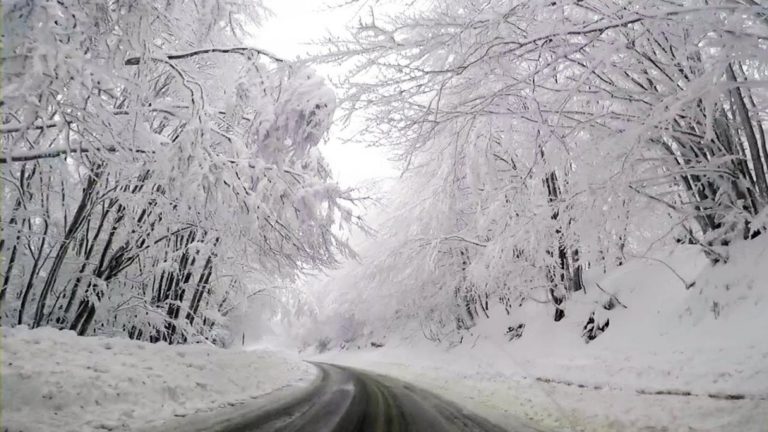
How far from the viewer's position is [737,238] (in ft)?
26.5

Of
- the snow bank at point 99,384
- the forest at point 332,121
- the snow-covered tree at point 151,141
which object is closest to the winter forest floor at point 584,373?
the snow bank at point 99,384

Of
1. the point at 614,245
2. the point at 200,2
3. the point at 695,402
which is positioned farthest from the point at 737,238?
the point at 200,2

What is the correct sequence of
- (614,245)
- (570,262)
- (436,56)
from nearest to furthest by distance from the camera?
(436,56) < (614,245) < (570,262)

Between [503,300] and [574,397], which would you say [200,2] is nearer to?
[574,397]

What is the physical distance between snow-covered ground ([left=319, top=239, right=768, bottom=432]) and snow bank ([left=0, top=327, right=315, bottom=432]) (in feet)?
16.3

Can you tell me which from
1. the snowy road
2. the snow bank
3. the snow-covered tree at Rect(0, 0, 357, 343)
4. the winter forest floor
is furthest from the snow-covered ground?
the snow-covered tree at Rect(0, 0, 357, 343)

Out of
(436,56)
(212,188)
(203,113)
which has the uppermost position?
(436,56)

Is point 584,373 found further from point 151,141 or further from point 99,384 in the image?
point 151,141

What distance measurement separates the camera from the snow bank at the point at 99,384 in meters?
4.43

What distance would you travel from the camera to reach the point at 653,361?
26.7ft

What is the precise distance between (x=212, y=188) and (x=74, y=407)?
291cm

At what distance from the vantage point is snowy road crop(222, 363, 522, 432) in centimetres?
536

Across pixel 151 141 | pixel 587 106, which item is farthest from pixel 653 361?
pixel 151 141

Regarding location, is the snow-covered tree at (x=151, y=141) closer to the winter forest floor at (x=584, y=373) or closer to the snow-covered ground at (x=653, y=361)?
the winter forest floor at (x=584, y=373)
